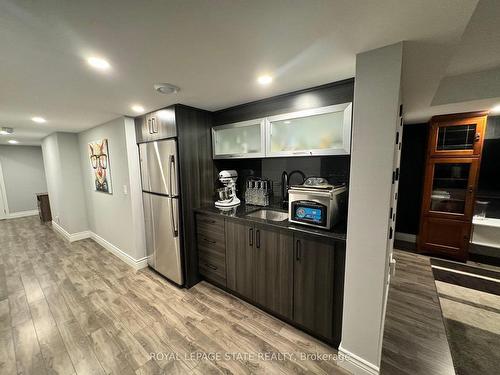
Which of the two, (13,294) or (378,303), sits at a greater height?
(378,303)

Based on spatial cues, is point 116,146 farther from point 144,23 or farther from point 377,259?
point 377,259

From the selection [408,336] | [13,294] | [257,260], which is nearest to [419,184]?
[408,336]

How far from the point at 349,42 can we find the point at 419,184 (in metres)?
3.58

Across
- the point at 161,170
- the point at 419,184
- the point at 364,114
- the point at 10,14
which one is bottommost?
the point at 419,184

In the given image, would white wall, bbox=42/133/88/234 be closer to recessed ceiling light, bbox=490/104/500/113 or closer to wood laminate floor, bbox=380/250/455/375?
wood laminate floor, bbox=380/250/455/375

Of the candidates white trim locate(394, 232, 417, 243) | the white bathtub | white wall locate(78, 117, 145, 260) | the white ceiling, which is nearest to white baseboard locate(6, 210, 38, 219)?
white wall locate(78, 117, 145, 260)

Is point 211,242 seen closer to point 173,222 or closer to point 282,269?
point 173,222

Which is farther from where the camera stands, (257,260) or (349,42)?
(257,260)

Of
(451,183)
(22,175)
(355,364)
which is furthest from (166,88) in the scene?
(22,175)

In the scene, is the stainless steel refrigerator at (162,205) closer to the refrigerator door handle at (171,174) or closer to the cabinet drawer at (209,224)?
the refrigerator door handle at (171,174)

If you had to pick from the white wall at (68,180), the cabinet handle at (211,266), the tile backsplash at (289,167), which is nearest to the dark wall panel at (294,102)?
the tile backsplash at (289,167)

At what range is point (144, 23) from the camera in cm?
97

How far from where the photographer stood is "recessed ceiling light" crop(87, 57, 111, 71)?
1.29m

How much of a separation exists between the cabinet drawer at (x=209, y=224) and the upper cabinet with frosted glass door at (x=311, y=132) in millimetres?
979
